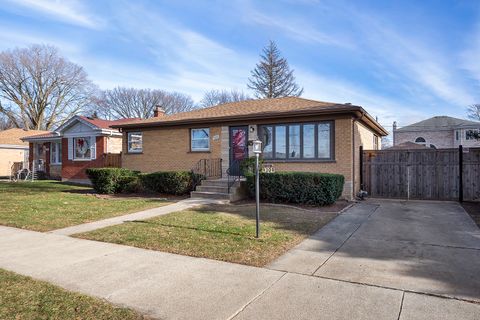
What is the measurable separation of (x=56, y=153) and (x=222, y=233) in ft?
73.6

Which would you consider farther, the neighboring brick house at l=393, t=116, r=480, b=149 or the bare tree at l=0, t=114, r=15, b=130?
the bare tree at l=0, t=114, r=15, b=130

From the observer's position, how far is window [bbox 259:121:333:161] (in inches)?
504

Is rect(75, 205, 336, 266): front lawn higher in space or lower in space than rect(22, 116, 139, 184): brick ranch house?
lower

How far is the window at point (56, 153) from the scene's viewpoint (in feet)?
80.0

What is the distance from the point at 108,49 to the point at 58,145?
383 inches

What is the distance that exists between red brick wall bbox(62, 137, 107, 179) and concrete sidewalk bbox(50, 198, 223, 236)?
10.8 m

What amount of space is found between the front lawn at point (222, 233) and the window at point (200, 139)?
6118 mm

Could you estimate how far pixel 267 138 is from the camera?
13984mm

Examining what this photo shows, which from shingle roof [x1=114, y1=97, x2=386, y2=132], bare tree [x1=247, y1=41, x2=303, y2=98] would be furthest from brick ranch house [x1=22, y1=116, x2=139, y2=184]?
bare tree [x1=247, y1=41, x2=303, y2=98]

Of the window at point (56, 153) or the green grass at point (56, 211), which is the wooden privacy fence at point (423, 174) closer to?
the green grass at point (56, 211)

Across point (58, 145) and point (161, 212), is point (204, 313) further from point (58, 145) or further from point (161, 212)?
point (58, 145)

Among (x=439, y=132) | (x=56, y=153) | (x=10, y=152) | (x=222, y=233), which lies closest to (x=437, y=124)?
(x=439, y=132)

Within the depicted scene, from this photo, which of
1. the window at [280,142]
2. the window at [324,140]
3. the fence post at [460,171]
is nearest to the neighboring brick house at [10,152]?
the window at [280,142]

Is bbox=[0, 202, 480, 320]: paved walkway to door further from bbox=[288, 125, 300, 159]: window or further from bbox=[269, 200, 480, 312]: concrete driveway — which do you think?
bbox=[288, 125, 300, 159]: window
